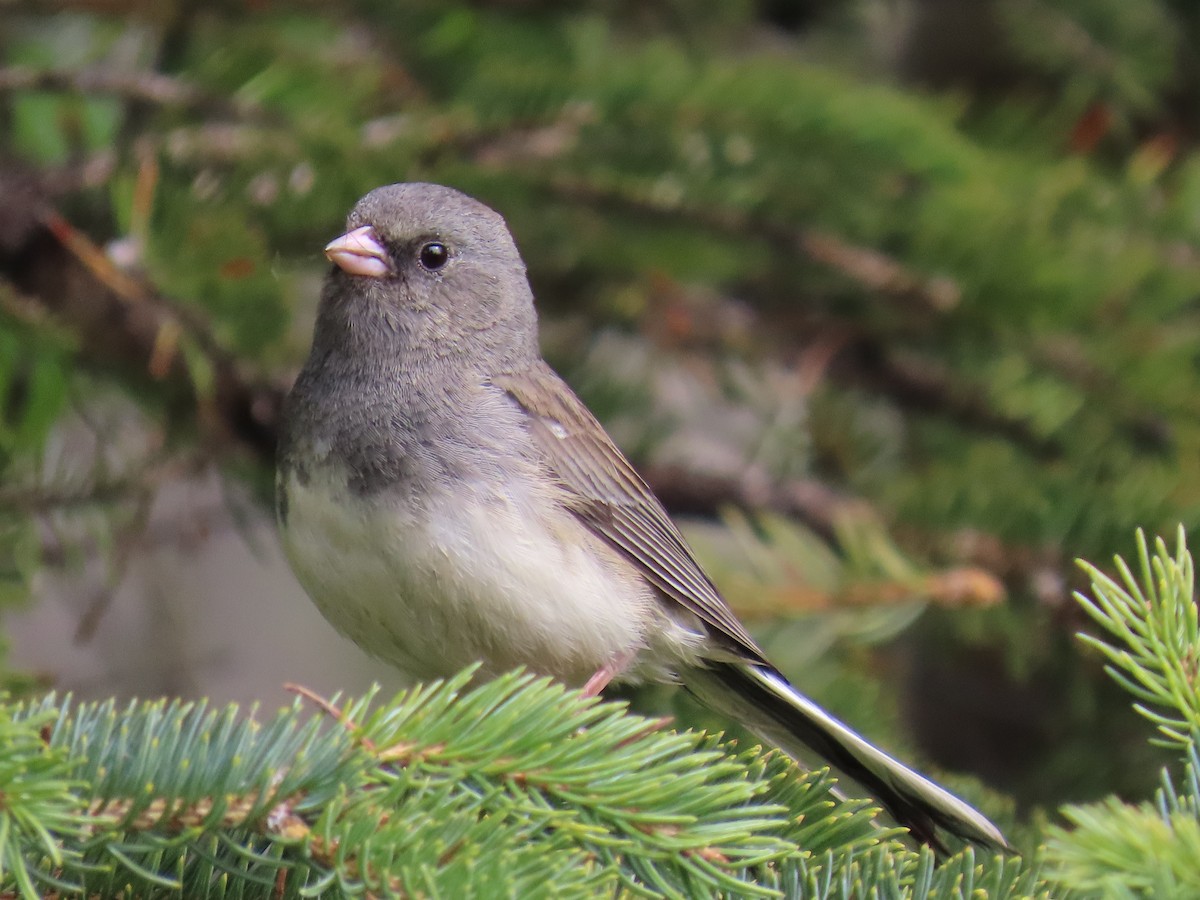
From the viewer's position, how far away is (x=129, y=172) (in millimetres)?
2033

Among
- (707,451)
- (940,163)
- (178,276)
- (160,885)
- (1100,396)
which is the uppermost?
(940,163)

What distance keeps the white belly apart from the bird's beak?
1.21 ft

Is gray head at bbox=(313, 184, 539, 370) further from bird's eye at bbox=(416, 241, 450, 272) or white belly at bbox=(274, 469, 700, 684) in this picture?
white belly at bbox=(274, 469, 700, 684)

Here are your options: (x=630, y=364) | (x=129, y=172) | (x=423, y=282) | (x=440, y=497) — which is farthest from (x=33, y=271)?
(x=630, y=364)

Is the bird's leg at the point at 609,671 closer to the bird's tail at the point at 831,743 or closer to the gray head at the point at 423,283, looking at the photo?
the bird's tail at the point at 831,743

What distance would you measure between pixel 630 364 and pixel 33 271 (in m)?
1.55

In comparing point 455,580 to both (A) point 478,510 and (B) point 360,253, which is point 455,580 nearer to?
(A) point 478,510

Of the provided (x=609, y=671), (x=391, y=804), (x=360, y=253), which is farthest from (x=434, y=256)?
(x=391, y=804)

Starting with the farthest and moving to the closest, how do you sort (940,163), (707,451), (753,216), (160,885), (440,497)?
1. (707,451)
2. (753,216)
3. (940,163)
4. (440,497)
5. (160,885)

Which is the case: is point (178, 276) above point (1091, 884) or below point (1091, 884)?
below

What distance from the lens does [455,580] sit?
69.7 inches

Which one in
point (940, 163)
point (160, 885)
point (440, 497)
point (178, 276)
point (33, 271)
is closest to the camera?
point (160, 885)

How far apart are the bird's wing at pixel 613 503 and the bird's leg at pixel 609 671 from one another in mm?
133

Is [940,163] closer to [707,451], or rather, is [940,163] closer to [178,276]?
[707,451]
